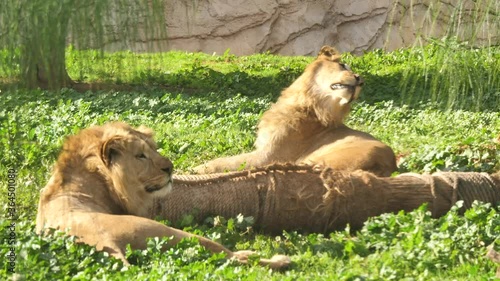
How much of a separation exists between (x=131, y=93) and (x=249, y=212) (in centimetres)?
629

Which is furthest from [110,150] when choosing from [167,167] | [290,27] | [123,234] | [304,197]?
[290,27]

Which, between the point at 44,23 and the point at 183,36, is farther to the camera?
the point at 183,36

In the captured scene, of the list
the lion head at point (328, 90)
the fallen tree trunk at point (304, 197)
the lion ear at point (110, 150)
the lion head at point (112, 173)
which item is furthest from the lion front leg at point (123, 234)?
the lion head at point (328, 90)

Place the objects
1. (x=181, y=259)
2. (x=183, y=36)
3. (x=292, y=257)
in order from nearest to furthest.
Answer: (x=181, y=259) < (x=292, y=257) < (x=183, y=36)

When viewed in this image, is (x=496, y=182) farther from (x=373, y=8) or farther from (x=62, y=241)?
(x=373, y=8)

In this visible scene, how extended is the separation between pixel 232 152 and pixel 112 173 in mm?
3385

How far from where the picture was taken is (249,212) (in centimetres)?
691

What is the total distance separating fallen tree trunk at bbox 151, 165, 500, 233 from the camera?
6.88 meters

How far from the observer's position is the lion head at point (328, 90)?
9.29 m

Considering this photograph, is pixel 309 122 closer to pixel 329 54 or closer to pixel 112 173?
pixel 329 54

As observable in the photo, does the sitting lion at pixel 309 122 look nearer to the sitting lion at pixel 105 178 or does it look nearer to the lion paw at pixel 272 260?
the sitting lion at pixel 105 178

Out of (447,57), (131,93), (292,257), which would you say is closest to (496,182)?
(447,57)

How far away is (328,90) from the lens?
935cm

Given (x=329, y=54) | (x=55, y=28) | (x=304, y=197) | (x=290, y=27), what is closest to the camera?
(x=55, y=28)
